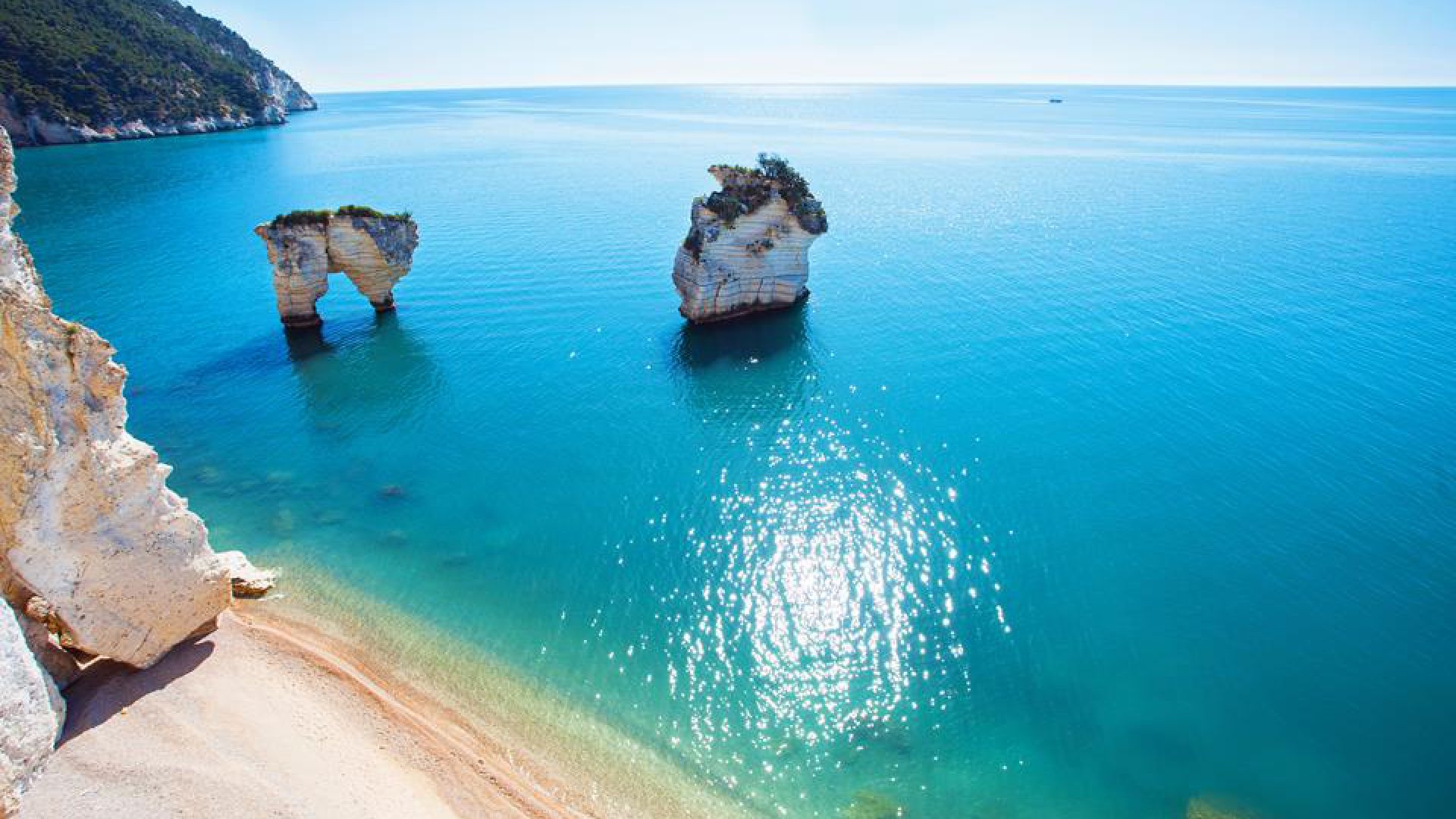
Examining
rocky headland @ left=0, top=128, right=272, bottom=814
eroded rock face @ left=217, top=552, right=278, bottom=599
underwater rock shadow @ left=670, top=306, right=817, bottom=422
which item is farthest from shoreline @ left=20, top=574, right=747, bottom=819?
underwater rock shadow @ left=670, top=306, right=817, bottom=422

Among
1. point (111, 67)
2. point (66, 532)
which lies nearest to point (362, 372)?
point (66, 532)

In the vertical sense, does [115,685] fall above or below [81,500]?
below

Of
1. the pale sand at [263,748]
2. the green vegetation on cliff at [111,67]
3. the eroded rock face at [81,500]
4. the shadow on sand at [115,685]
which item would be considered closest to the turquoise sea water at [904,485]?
the pale sand at [263,748]

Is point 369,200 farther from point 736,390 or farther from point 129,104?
point 129,104

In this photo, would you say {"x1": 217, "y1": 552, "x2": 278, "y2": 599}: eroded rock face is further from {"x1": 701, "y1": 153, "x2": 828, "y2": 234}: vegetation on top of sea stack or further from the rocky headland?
{"x1": 701, "y1": 153, "x2": 828, "y2": 234}: vegetation on top of sea stack

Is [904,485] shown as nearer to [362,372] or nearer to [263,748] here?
[263,748]

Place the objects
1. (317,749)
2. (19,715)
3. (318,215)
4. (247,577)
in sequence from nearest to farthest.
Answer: (19,715) → (317,749) → (247,577) → (318,215)

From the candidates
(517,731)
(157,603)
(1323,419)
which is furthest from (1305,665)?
(157,603)
